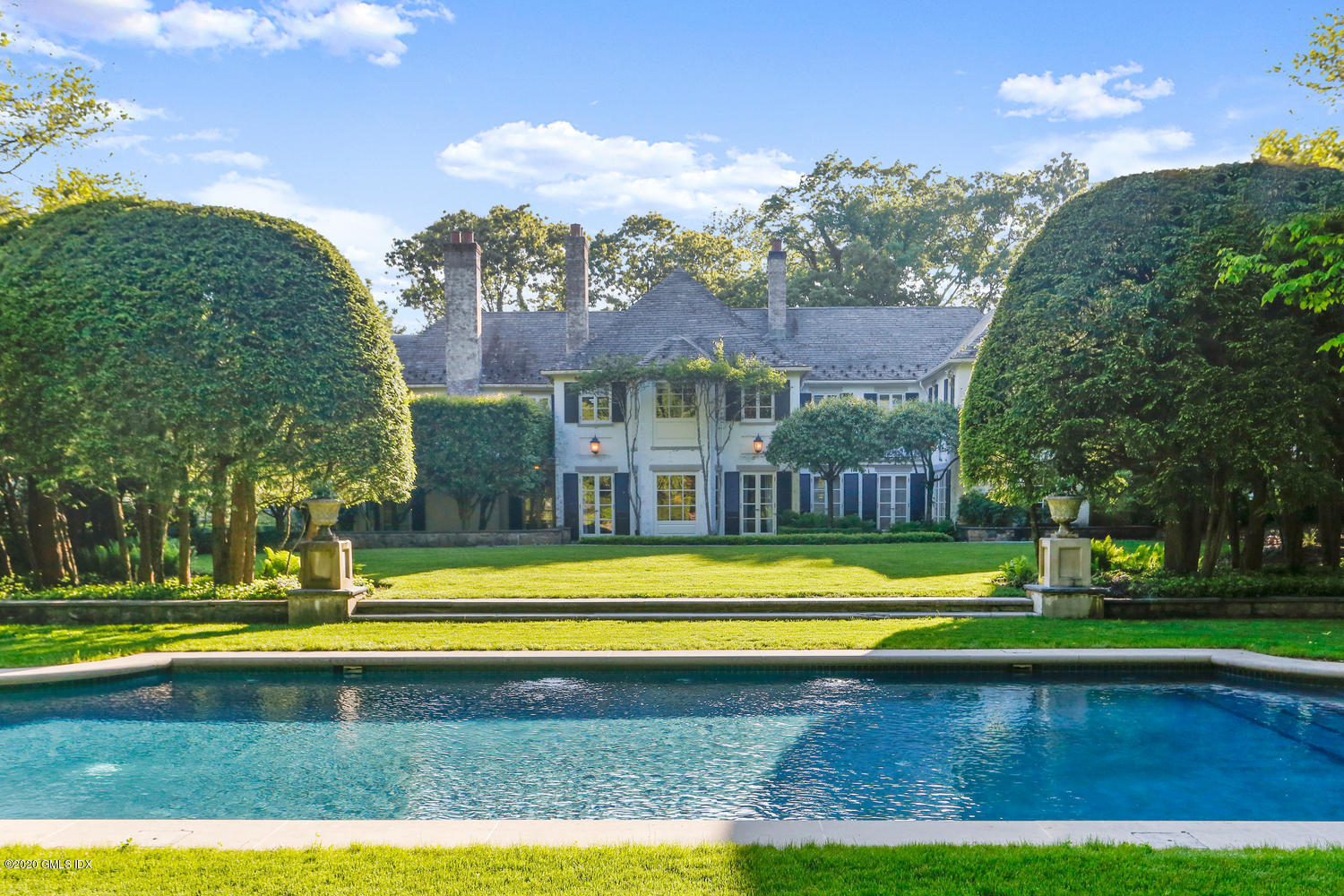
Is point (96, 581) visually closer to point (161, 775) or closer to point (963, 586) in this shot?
point (161, 775)

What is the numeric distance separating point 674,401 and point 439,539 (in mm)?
7996

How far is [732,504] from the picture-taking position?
2598 centimetres

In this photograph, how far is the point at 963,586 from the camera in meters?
13.1

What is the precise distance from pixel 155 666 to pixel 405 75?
8889 millimetres

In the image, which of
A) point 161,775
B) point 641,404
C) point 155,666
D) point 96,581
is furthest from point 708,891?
point 641,404

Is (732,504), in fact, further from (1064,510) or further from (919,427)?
(1064,510)

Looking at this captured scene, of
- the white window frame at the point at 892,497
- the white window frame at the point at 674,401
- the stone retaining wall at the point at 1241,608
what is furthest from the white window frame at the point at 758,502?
the stone retaining wall at the point at 1241,608

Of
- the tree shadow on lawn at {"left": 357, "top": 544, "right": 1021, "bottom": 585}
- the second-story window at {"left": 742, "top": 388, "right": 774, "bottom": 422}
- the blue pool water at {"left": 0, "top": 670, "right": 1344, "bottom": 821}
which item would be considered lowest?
the blue pool water at {"left": 0, "top": 670, "right": 1344, "bottom": 821}

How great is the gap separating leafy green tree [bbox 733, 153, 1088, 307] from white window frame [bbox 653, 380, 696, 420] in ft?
51.3

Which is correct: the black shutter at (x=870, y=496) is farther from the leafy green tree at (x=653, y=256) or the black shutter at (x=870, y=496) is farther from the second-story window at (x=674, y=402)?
the leafy green tree at (x=653, y=256)

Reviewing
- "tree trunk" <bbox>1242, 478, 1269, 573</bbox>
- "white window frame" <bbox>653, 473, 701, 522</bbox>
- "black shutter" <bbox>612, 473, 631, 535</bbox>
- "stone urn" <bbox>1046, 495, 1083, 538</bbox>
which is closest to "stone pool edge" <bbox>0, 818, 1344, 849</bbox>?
"stone urn" <bbox>1046, 495, 1083, 538</bbox>

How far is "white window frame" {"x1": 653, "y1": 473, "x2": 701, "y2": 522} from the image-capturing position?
26.1m

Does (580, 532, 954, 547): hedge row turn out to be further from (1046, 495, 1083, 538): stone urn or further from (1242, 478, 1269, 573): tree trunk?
(1046, 495, 1083, 538): stone urn

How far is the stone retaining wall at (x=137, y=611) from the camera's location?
11289 mm
